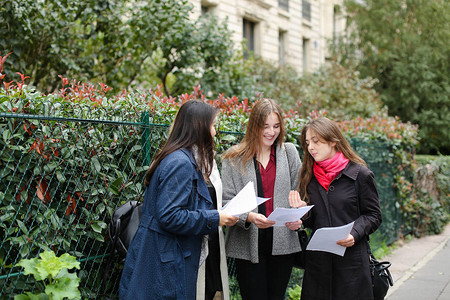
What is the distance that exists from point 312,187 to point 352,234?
448 mm

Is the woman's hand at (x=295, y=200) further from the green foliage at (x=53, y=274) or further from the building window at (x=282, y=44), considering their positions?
the building window at (x=282, y=44)

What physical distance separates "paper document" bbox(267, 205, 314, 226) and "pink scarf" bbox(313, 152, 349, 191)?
35 centimetres

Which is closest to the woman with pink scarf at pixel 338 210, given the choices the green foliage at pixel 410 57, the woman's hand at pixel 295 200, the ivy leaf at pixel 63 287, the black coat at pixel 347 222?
the black coat at pixel 347 222

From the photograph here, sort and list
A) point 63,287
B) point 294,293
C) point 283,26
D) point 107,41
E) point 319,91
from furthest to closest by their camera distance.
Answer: point 283,26 → point 319,91 → point 107,41 → point 294,293 → point 63,287

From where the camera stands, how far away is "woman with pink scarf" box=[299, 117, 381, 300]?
3.15 metres

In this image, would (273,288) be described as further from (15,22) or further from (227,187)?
(15,22)

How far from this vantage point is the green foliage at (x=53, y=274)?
2541 millimetres

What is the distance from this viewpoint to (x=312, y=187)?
334 centimetres

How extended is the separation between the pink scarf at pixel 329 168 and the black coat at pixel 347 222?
34 mm

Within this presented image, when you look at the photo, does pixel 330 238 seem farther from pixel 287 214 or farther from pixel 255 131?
pixel 255 131

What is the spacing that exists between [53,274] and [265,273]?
61.5 inches

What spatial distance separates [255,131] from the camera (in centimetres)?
348

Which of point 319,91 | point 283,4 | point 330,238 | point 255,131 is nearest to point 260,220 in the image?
point 330,238

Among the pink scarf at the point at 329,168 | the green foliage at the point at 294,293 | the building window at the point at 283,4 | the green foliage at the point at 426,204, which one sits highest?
the building window at the point at 283,4
